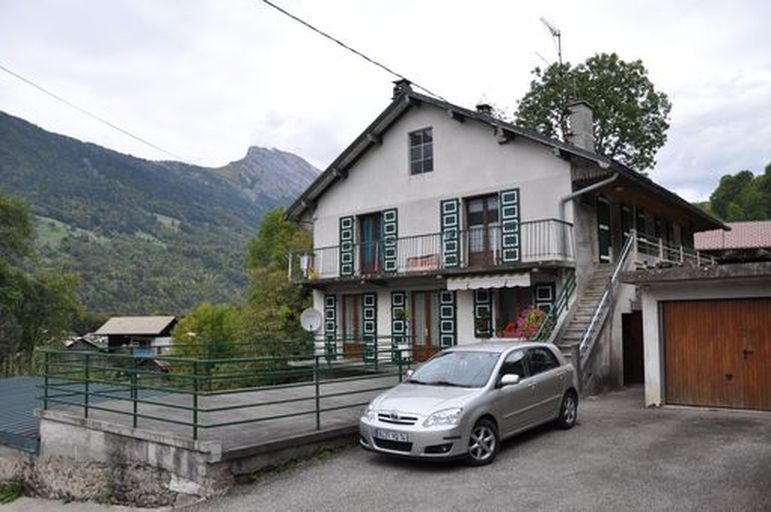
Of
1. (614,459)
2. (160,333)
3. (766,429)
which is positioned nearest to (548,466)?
(614,459)

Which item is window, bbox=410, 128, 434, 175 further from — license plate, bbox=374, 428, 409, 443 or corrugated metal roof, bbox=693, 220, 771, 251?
corrugated metal roof, bbox=693, 220, 771, 251

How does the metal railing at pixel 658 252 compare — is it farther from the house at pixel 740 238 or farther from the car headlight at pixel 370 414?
the house at pixel 740 238

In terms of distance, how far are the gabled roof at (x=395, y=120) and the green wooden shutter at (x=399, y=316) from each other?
5067mm

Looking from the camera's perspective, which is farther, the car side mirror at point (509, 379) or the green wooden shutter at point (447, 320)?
the green wooden shutter at point (447, 320)

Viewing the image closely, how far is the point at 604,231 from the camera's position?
1966cm

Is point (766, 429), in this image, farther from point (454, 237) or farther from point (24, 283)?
point (24, 283)

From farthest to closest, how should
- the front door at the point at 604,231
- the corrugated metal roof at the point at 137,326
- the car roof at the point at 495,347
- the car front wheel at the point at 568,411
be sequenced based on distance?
1. the corrugated metal roof at the point at 137,326
2. the front door at the point at 604,231
3. the car front wheel at the point at 568,411
4. the car roof at the point at 495,347

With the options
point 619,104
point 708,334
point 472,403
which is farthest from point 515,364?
point 619,104

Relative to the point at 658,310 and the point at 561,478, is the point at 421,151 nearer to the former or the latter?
the point at 658,310

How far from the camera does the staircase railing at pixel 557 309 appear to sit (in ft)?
51.8

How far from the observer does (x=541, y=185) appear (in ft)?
60.8

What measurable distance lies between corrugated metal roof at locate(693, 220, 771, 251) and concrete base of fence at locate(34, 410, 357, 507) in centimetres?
3763

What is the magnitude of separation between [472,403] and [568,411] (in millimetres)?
2896

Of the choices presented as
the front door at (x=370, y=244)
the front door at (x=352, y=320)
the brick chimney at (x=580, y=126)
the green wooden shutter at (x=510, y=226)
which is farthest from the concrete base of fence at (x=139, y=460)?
the brick chimney at (x=580, y=126)
